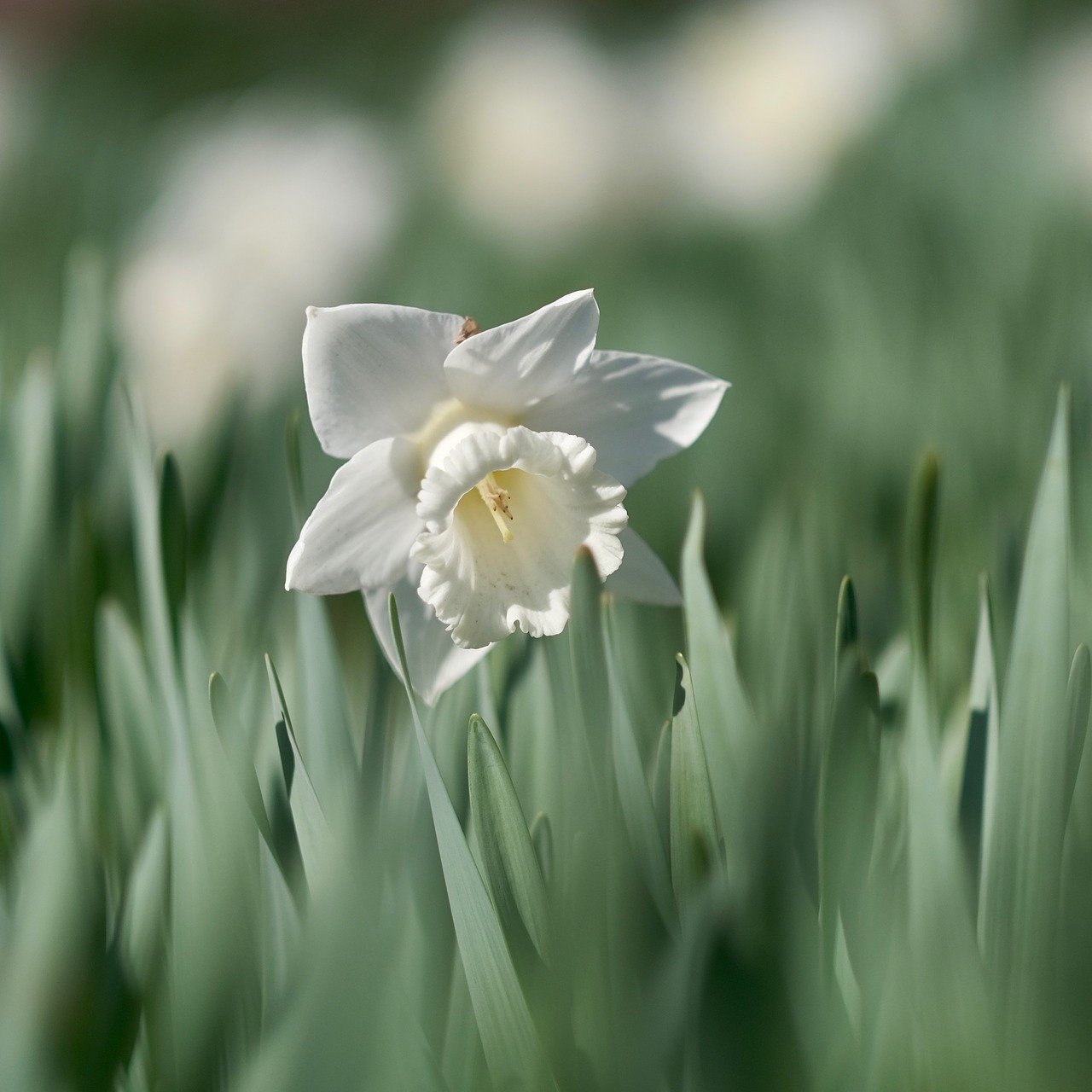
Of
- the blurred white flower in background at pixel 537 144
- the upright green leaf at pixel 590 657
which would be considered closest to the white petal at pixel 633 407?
the upright green leaf at pixel 590 657

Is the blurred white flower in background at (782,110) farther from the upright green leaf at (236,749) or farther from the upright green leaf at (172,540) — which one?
the upright green leaf at (236,749)

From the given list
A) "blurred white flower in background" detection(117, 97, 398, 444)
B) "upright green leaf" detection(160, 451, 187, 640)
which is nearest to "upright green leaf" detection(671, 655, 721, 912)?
"upright green leaf" detection(160, 451, 187, 640)

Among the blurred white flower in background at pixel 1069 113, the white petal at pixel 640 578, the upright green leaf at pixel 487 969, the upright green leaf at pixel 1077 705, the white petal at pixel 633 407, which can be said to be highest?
the blurred white flower in background at pixel 1069 113

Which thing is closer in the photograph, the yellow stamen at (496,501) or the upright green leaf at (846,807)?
the upright green leaf at (846,807)

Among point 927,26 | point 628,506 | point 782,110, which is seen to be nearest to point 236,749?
point 628,506

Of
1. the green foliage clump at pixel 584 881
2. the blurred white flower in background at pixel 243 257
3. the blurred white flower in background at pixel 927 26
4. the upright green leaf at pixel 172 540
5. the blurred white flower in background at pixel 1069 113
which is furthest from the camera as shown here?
the blurred white flower in background at pixel 927 26

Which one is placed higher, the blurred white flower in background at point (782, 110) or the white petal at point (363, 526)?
the blurred white flower in background at point (782, 110)

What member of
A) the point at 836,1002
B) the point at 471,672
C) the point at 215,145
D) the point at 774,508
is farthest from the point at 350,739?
the point at 215,145

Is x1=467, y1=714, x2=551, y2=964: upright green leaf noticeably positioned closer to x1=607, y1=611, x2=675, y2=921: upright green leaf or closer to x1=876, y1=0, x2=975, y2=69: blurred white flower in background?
x1=607, y1=611, x2=675, y2=921: upright green leaf

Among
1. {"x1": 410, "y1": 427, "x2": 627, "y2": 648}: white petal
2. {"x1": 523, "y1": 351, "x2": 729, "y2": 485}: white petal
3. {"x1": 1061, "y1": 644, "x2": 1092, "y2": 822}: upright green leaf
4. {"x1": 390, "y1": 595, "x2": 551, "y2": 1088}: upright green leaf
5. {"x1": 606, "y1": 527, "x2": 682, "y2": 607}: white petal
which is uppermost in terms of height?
{"x1": 523, "y1": 351, "x2": 729, "y2": 485}: white petal
